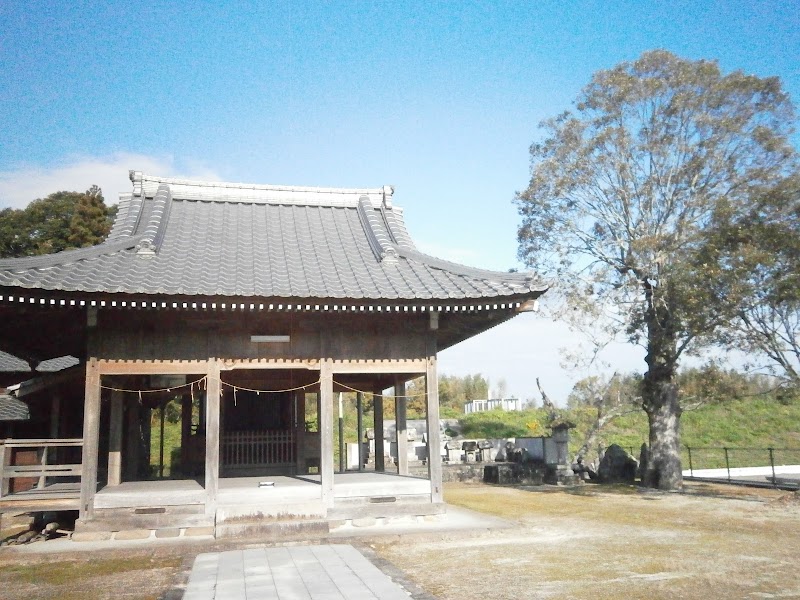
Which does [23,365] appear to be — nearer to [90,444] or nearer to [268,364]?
[90,444]

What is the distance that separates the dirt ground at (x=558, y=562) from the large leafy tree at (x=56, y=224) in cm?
2752

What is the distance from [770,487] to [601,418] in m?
6.17

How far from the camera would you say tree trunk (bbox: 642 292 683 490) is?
→ 19.4 meters

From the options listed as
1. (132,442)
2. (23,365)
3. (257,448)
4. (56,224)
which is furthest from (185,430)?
(56,224)

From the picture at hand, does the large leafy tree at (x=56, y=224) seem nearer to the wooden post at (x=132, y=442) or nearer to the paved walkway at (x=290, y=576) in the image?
the wooden post at (x=132, y=442)

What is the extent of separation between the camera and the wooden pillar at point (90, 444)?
35.3ft

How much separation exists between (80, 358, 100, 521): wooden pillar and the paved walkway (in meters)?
2.85

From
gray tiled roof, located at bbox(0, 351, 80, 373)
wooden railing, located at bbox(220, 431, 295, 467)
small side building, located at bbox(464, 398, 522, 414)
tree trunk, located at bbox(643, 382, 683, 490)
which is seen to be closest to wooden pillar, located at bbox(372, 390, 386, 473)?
wooden railing, located at bbox(220, 431, 295, 467)

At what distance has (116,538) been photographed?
35.3 feet

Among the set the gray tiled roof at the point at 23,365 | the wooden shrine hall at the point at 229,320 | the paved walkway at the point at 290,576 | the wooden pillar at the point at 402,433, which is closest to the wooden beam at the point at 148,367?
the wooden shrine hall at the point at 229,320

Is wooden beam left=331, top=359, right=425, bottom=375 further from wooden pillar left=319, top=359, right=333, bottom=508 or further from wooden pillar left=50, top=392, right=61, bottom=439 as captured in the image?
Answer: wooden pillar left=50, top=392, right=61, bottom=439

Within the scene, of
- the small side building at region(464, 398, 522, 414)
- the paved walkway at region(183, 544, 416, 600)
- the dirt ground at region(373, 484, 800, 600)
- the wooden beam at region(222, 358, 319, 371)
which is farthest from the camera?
the small side building at region(464, 398, 522, 414)

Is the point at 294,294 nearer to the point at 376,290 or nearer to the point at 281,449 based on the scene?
the point at 376,290

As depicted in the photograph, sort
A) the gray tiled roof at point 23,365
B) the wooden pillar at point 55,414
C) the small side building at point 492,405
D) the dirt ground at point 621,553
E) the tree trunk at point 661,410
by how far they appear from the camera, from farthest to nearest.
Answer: the small side building at point 492,405
the gray tiled roof at point 23,365
the tree trunk at point 661,410
the wooden pillar at point 55,414
the dirt ground at point 621,553
